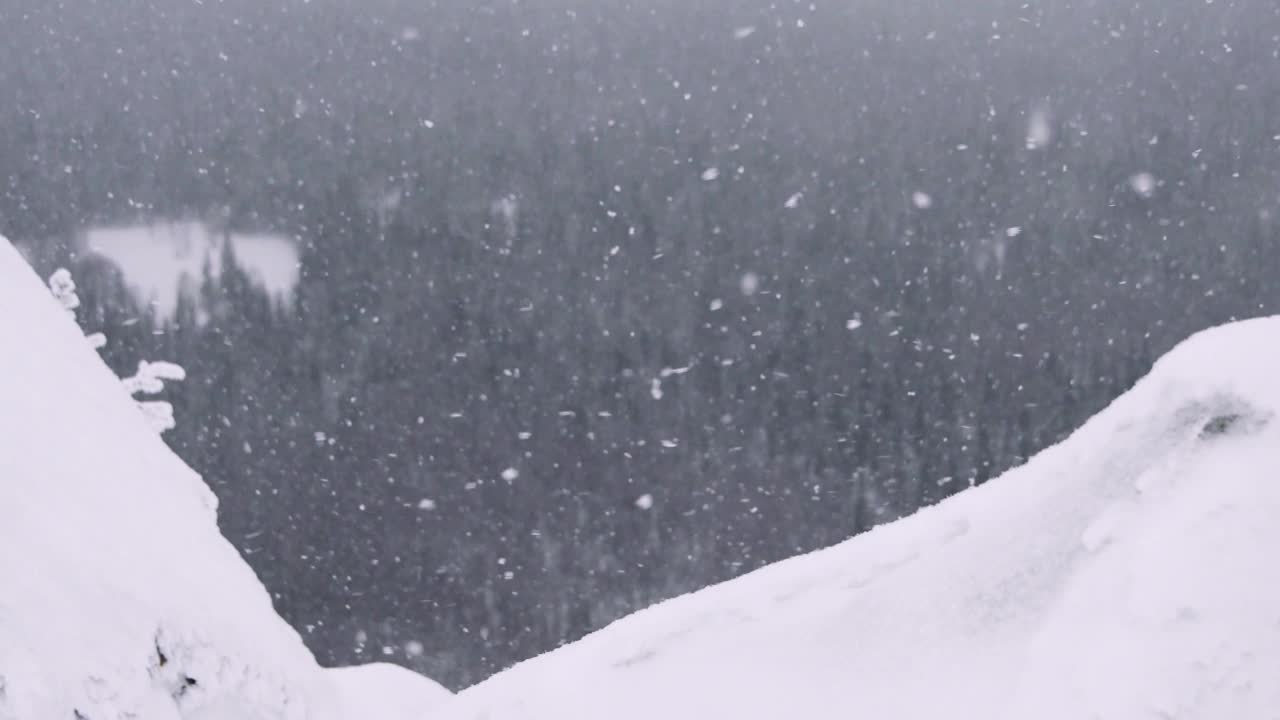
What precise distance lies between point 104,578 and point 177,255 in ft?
243

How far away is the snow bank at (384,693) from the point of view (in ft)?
28.7

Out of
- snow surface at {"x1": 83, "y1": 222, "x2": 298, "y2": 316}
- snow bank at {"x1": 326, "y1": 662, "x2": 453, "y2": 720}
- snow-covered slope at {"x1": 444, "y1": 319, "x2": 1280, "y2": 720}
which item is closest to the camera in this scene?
snow-covered slope at {"x1": 444, "y1": 319, "x2": 1280, "y2": 720}

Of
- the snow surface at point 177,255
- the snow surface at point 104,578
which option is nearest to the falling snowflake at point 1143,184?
the snow surface at point 177,255

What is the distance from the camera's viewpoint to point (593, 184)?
94.5m

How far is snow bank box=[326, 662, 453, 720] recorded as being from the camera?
28.7 ft

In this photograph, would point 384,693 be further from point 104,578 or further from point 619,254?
point 619,254

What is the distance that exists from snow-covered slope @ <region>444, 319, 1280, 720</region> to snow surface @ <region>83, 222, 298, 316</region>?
214 ft

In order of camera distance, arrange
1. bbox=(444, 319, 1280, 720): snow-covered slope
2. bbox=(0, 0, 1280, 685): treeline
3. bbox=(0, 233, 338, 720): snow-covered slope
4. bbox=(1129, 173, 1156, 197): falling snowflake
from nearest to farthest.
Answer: bbox=(444, 319, 1280, 720): snow-covered slope, bbox=(0, 233, 338, 720): snow-covered slope, bbox=(0, 0, 1280, 685): treeline, bbox=(1129, 173, 1156, 197): falling snowflake

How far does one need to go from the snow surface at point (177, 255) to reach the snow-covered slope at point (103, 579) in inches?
2416

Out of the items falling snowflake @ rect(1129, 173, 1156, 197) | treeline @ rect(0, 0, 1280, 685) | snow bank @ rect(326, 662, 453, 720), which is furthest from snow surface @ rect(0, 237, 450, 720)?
falling snowflake @ rect(1129, 173, 1156, 197)

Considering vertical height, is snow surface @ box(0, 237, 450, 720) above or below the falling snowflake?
below

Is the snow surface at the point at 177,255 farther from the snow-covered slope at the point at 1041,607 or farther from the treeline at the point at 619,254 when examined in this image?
the snow-covered slope at the point at 1041,607

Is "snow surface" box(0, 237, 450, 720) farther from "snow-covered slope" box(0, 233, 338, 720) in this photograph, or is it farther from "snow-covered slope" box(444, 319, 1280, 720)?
"snow-covered slope" box(444, 319, 1280, 720)

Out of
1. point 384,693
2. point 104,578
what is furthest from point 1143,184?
point 104,578
